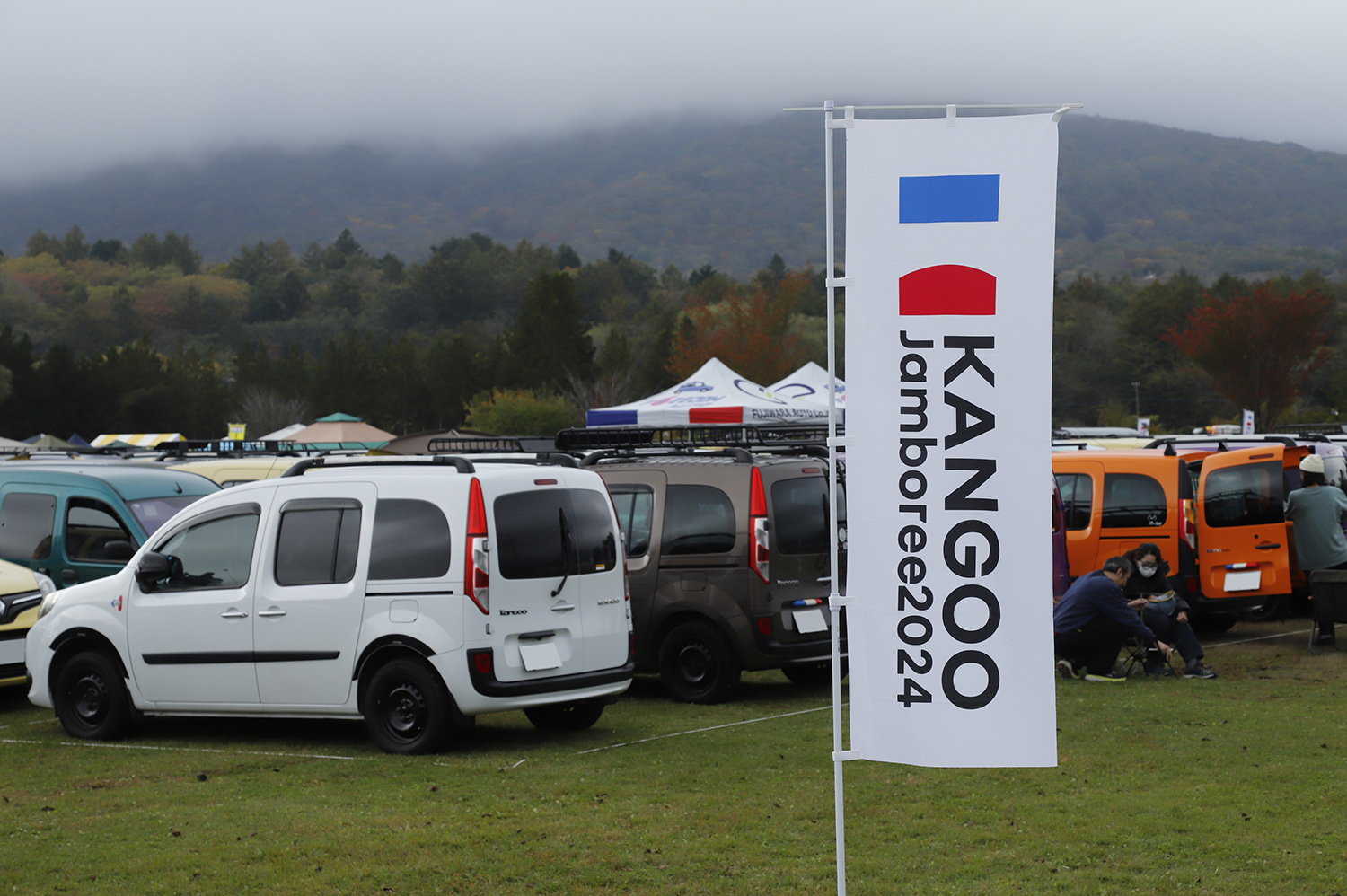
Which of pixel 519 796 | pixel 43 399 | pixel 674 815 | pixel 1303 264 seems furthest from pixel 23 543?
pixel 1303 264

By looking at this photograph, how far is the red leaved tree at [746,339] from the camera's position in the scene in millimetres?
77688

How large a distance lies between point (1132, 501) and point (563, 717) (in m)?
7.56

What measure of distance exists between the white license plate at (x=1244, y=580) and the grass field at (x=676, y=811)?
4.00m

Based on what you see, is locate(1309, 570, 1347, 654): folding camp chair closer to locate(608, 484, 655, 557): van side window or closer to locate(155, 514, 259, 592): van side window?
locate(608, 484, 655, 557): van side window

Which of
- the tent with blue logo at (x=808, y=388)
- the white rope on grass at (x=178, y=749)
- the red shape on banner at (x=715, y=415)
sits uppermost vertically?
the tent with blue logo at (x=808, y=388)

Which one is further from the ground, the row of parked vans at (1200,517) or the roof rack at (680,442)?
the roof rack at (680,442)

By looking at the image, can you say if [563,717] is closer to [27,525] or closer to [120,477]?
[120,477]

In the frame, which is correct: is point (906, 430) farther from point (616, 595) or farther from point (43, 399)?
point (43, 399)

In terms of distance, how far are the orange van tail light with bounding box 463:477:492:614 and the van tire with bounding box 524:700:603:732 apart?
5.25 ft

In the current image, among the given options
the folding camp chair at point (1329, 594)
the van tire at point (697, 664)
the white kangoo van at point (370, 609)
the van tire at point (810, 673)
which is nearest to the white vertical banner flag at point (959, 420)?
the white kangoo van at point (370, 609)

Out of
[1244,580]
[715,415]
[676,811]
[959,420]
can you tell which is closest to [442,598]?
[676,811]

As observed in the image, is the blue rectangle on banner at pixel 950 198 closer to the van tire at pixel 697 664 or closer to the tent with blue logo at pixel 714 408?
the van tire at pixel 697 664

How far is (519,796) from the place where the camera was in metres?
7.52

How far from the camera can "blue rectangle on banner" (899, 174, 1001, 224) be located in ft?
16.2
